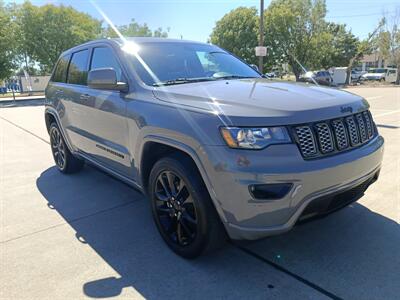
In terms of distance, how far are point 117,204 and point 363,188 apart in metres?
2.66

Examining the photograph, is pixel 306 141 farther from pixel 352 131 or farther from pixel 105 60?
pixel 105 60

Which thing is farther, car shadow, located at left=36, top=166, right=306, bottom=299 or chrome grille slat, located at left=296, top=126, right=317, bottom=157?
car shadow, located at left=36, top=166, right=306, bottom=299

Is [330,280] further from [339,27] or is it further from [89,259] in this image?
[339,27]

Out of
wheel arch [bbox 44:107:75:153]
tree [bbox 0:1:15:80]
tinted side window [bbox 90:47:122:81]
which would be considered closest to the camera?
tinted side window [bbox 90:47:122:81]

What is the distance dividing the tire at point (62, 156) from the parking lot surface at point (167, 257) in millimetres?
975

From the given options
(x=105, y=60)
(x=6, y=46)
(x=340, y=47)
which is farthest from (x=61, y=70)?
(x=340, y=47)

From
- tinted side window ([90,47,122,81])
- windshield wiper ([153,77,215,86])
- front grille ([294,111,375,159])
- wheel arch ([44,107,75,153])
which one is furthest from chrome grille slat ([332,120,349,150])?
wheel arch ([44,107,75,153])

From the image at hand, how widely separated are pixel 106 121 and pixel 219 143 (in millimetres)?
1734

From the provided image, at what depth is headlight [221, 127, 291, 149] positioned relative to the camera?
2365 mm

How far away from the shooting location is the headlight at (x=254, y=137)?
7.76ft

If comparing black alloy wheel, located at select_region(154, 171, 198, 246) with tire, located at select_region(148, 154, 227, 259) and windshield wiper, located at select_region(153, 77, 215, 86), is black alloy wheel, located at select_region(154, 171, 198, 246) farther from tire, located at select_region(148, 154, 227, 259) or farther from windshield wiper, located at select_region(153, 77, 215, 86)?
windshield wiper, located at select_region(153, 77, 215, 86)

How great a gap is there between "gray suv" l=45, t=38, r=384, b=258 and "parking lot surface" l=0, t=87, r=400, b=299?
29 centimetres

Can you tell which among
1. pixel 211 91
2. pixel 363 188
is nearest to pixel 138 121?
pixel 211 91

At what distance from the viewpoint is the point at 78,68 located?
15.4 ft
